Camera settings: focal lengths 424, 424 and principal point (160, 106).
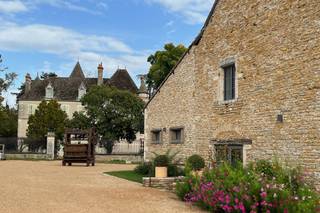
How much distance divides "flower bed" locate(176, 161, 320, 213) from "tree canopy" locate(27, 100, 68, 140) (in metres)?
36.8

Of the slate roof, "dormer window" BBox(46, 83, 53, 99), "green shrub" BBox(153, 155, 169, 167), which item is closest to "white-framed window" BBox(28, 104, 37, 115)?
the slate roof

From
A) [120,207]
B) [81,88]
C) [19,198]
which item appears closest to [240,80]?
[120,207]

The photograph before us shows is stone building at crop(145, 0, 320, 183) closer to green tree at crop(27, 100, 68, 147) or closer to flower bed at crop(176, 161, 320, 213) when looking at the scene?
flower bed at crop(176, 161, 320, 213)

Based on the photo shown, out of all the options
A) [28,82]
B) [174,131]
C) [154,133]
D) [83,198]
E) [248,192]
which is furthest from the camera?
[28,82]

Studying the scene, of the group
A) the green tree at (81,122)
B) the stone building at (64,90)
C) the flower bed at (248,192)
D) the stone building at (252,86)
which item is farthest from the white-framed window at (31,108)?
the flower bed at (248,192)

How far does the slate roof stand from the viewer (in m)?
57.6

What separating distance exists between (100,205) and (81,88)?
4859cm

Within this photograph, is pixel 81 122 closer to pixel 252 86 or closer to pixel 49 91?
pixel 49 91

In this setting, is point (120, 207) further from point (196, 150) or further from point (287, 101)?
point (196, 150)

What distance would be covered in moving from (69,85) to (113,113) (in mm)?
21163

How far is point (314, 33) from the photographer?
10961 mm

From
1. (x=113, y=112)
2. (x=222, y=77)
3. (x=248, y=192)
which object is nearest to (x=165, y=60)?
(x=113, y=112)

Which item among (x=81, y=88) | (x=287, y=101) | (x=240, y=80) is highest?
(x=81, y=88)

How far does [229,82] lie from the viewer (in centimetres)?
1509
